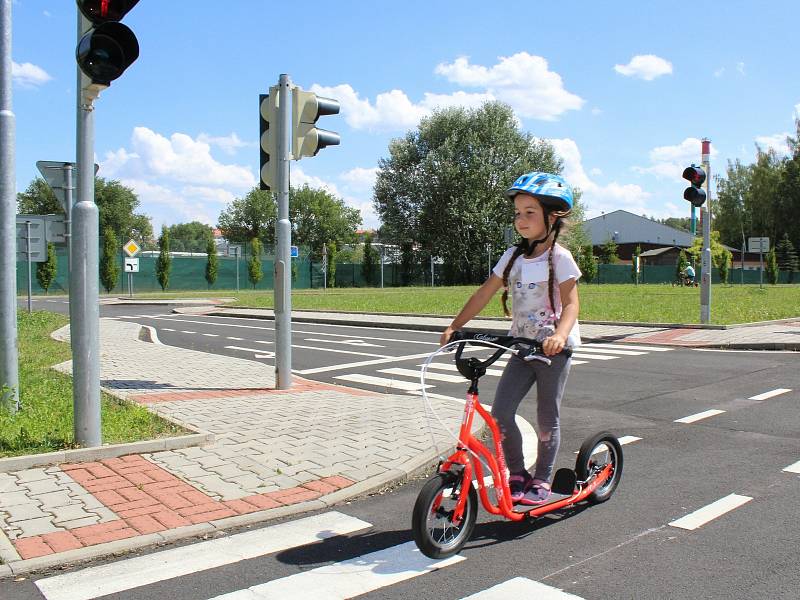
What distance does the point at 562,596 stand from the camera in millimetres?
A: 3176

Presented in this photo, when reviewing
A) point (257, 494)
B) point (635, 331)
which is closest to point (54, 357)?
point (257, 494)

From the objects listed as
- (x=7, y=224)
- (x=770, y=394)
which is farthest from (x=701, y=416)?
(x=7, y=224)

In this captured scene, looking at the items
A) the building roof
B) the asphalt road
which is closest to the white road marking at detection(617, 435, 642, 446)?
the asphalt road

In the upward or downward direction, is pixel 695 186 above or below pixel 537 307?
above

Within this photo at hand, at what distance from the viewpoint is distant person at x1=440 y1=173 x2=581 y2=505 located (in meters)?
3.87

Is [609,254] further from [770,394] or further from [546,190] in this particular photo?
[546,190]

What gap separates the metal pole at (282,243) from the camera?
26.7 feet

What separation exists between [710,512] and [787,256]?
75279 millimetres

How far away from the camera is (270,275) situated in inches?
2228

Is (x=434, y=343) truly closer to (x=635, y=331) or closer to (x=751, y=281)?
(x=635, y=331)

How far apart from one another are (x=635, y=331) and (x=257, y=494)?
12897 millimetres

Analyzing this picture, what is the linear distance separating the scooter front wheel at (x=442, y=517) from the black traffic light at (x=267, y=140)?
17.7 feet

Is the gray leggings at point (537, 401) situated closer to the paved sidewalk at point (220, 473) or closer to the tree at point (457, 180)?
the paved sidewalk at point (220, 473)

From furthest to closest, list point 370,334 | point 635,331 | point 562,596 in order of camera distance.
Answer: point 370,334
point 635,331
point 562,596
